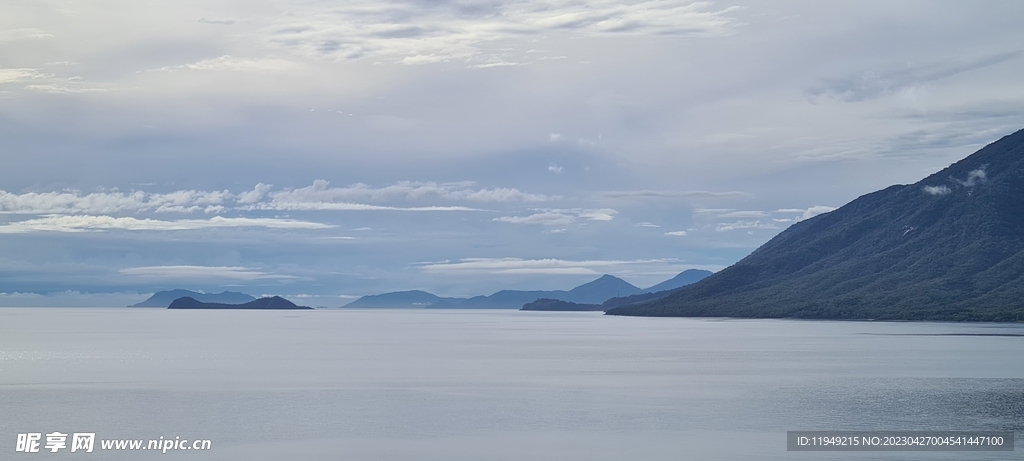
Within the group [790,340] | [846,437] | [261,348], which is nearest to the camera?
[846,437]

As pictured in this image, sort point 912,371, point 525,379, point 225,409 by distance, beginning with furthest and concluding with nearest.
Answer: point 912,371, point 525,379, point 225,409

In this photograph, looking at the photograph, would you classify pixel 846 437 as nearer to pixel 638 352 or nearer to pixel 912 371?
pixel 912 371

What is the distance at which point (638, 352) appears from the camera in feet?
312

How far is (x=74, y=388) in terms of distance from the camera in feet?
182

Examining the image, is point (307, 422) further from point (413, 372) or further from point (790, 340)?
point (790, 340)

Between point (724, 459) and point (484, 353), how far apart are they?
6131 cm

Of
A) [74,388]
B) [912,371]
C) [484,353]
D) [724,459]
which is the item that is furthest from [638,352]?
[724,459]

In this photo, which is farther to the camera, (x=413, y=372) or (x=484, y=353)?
(x=484, y=353)

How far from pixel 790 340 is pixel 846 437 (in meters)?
85.1

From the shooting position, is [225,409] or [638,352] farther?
[638,352]

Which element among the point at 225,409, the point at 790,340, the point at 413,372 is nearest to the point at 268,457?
the point at 225,409

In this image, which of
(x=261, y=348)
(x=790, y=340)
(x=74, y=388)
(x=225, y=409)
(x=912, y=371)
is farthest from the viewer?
(x=790, y=340)

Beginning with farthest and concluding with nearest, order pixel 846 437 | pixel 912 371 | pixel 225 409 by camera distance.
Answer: pixel 912 371 < pixel 225 409 < pixel 846 437

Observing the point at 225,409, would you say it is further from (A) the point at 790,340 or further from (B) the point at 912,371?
(A) the point at 790,340
